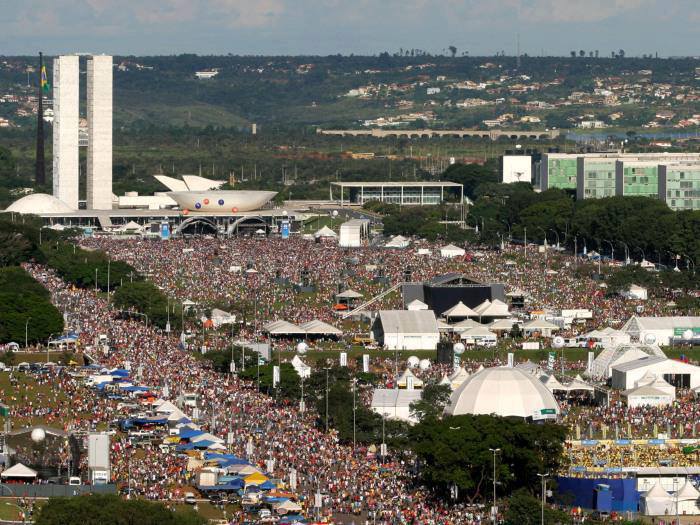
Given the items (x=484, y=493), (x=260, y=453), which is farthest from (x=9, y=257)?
(x=484, y=493)

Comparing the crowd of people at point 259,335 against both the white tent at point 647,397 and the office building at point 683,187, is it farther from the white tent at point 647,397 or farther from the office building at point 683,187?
the office building at point 683,187

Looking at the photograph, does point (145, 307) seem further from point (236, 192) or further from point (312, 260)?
point (236, 192)

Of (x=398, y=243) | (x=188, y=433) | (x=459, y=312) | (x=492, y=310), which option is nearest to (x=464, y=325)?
(x=459, y=312)

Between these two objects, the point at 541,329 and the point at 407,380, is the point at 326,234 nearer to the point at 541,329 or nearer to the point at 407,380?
the point at 541,329

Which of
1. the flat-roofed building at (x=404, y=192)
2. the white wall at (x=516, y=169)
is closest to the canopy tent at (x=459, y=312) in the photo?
the flat-roofed building at (x=404, y=192)

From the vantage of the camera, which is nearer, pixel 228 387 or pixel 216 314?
pixel 228 387

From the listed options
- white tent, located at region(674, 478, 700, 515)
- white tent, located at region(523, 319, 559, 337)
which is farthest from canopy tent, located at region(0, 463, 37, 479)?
white tent, located at region(523, 319, 559, 337)

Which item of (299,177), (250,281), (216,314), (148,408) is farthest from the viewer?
(299,177)
